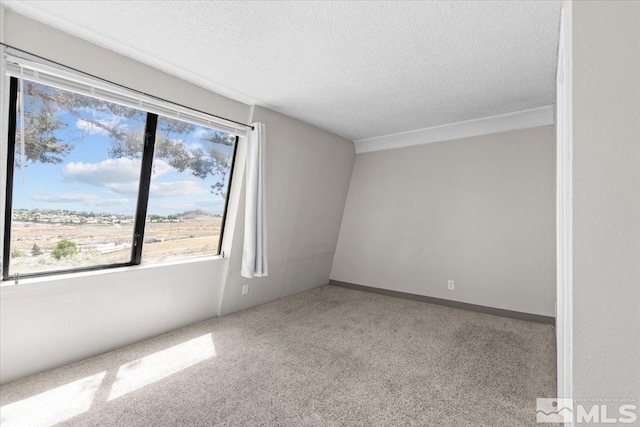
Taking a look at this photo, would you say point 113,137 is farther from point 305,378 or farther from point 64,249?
point 305,378

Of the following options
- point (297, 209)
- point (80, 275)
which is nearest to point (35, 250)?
point (80, 275)

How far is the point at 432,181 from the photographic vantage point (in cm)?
404

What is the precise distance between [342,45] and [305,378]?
7.61ft

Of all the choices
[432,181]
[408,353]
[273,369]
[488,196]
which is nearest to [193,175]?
[273,369]

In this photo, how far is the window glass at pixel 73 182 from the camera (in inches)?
77.2

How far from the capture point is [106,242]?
2436 mm

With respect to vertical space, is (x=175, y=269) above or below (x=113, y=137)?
below

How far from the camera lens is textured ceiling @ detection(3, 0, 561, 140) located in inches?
65.6

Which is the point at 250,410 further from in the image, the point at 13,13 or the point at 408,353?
the point at 13,13

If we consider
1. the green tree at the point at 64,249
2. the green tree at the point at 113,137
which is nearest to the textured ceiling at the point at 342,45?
the green tree at the point at 113,137

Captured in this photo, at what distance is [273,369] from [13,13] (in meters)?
2.78

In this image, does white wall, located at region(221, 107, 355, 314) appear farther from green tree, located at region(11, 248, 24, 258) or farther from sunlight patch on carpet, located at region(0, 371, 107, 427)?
green tree, located at region(11, 248, 24, 258)
